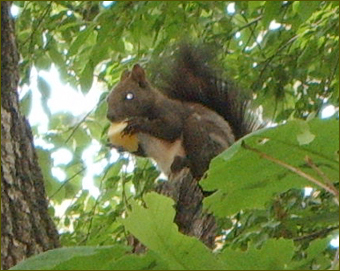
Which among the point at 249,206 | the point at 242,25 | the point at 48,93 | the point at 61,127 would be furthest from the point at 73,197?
the point at 249,206

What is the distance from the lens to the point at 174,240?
0.57 meters

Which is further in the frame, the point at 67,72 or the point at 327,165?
the point at 67,72

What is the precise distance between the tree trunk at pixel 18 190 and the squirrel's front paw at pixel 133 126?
78 centimetres

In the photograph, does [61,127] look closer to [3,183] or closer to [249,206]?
[3,183]

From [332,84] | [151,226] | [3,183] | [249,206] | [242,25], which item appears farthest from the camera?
[242,25]

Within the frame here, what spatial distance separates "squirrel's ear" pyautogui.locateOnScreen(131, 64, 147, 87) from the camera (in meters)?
2.51

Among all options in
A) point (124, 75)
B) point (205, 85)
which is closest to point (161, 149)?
point (205, 85)

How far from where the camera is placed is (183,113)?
2.40 meters

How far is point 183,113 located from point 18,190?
1076mm

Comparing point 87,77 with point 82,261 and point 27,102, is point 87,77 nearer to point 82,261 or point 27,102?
point 27,102

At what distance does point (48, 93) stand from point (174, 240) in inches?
79.8

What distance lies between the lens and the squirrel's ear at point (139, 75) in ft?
8.23

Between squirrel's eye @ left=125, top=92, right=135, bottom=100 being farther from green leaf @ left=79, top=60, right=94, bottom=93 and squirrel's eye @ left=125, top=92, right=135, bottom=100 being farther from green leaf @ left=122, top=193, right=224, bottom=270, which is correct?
green leaf @ left=122, top=193, right=224, bottom=270

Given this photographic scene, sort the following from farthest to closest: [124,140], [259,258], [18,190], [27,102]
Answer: [27,102]
[124,140]
[18,190]
[259,258]
